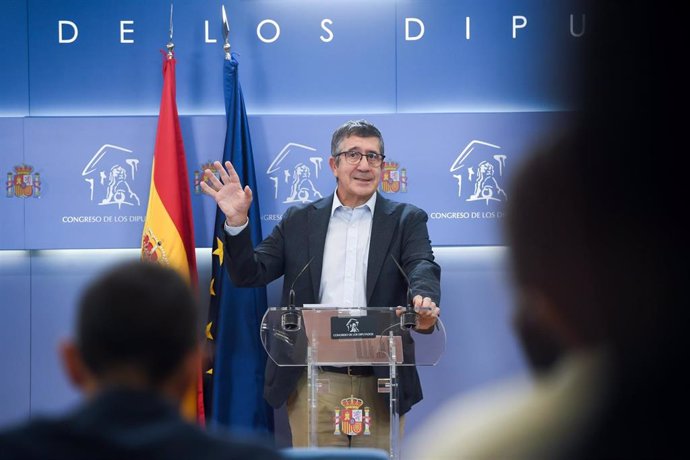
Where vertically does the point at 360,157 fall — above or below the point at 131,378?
above

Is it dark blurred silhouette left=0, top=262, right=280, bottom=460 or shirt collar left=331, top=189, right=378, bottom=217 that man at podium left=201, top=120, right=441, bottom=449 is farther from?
dark blurred silhouette left=0, top=262, right=280, bottom=460

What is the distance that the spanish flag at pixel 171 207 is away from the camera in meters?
5.02

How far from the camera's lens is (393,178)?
537cm

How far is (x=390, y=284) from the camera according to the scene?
452cm

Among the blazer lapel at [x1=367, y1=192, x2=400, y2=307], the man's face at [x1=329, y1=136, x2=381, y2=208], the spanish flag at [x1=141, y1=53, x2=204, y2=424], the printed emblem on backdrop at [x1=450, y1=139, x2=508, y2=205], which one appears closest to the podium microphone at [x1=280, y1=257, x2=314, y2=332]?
the blazer lapel at [x1=367, y1=192, x2=400, y2=307]

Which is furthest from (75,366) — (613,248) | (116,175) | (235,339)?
(116,175)

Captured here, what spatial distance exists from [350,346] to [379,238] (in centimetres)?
109

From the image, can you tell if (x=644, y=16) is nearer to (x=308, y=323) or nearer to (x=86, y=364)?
(x=86, y=364)

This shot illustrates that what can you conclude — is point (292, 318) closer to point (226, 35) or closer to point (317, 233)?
point (317, 233)

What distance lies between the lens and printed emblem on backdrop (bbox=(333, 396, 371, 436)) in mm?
3703

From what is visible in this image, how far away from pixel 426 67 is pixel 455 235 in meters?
1.13

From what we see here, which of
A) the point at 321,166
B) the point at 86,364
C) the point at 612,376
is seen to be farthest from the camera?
the point at 321,166

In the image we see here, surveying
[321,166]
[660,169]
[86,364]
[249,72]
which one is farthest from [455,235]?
[660,169]

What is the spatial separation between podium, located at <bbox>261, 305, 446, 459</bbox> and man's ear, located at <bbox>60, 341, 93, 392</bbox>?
8.04 ft
